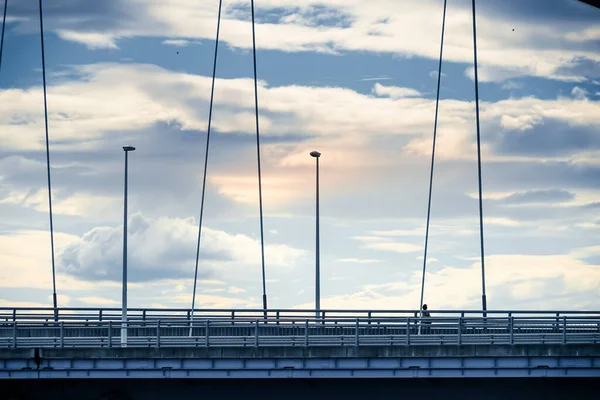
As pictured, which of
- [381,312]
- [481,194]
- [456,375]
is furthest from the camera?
[481,194]

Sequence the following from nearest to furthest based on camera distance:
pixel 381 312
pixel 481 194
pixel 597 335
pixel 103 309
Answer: pixel 597 335, pixel 381 312, pixel 103 309, pixel 481 194

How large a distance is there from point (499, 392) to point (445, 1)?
3142 centimetres

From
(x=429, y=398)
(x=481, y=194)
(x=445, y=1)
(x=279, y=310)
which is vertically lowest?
(x=429, y=398)

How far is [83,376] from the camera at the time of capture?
134 ft

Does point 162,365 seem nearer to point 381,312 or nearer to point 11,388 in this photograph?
point 11,388

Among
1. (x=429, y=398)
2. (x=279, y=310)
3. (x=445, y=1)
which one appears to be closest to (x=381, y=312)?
(x=279, y=310)

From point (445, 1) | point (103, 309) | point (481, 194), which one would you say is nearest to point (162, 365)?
point (103, 309)

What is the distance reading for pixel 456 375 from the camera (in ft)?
133

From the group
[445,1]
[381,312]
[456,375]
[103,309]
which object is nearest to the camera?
[456,375]

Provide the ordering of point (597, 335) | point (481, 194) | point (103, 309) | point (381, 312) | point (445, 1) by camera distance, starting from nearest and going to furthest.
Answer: point (597, 335) → point (381, 312) → point (103, 309) → point (481, 194) → point (445, 1)

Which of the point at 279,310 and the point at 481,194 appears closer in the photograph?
the point at 279,310

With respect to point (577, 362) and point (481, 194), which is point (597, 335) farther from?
point (481, 194)

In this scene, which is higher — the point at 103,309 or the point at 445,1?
the point at 445,1

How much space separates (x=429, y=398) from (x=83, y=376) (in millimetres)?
11413
